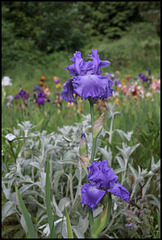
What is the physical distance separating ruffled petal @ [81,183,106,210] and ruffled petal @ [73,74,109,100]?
0.69 ft

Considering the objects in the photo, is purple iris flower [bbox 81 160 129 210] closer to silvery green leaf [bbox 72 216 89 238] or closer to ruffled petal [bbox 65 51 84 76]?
ruffled petal [bbox 65 51 84 76]

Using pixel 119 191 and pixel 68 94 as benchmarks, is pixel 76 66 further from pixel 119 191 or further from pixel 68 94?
pixel 119 191

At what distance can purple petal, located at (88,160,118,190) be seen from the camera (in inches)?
22.5

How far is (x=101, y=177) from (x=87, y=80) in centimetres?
→ 23

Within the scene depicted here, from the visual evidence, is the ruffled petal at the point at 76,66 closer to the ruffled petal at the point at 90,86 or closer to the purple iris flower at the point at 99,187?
the ruffled petal at the point at 90,86

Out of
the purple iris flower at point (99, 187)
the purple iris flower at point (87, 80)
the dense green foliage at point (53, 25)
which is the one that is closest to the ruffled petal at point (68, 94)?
the purple iris flower at point (87, 80)

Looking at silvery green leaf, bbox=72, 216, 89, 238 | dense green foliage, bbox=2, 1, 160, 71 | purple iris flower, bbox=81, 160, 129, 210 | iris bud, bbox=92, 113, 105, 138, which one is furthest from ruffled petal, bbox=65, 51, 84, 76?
dense green foliage, bbox=2, 1, 160, 71

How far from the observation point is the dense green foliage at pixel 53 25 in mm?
7895

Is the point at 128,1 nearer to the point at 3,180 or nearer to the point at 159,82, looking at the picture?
the point at 159,82

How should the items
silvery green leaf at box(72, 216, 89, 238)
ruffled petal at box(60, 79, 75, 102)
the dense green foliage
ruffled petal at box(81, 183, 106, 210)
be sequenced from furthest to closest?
the dense green foliage
silvery green leaf at box(72, 216, 89, 238)
ruffled petal at box(60, 79, 75, 102)
ruffled petal at box(81, 183, 106, 210)

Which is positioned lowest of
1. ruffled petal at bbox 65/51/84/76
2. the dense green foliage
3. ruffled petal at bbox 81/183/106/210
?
ruffled petal at bbox 81/183/106/210

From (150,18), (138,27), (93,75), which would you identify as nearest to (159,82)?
(93,75)

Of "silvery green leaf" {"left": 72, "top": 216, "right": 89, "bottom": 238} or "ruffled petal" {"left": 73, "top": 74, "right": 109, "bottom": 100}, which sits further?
"silvery green leaf" {"left": 72, "top": 216, "right": 89, "bottom": 238}

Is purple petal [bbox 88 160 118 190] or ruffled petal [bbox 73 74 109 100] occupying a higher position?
ruffled petal [bbox 73 74 109 100]
